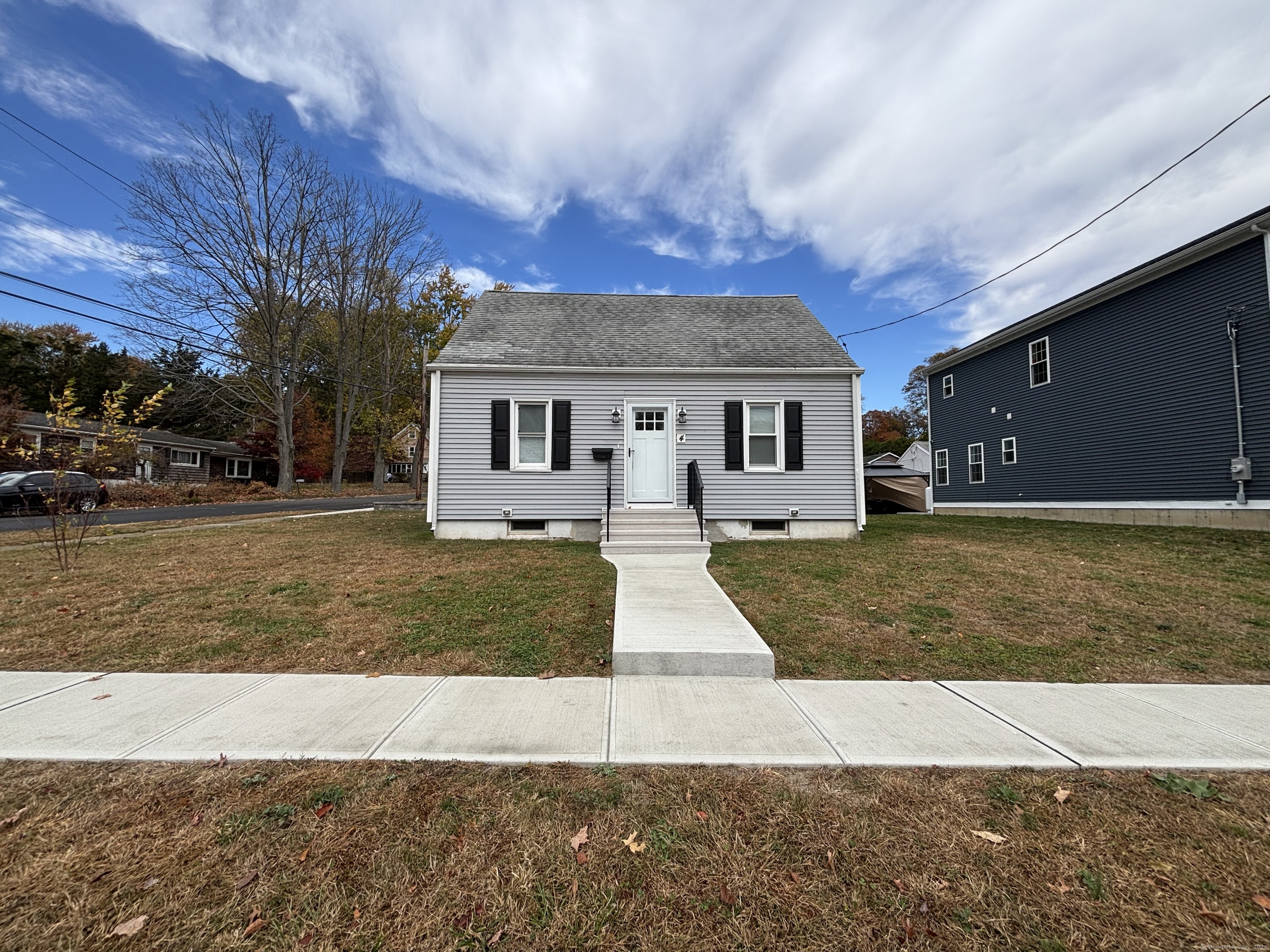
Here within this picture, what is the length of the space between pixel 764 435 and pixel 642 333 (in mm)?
3442

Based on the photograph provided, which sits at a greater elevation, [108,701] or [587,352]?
[587,352]

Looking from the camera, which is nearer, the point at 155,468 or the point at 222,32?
the point at 222,32

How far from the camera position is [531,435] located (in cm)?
1007

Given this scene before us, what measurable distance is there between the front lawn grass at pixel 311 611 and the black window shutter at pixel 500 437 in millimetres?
2042

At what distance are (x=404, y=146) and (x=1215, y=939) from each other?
51.9ft

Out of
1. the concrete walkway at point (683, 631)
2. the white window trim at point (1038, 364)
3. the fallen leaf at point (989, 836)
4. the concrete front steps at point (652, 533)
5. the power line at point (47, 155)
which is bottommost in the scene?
the fallen leaf at point (989, 836)

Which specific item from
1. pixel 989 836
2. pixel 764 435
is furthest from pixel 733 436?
pixel 989 836

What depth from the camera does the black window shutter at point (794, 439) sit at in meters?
10.1

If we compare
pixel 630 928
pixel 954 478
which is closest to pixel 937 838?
pixel 630 928

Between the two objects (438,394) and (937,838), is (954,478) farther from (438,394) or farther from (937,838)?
(937,838)

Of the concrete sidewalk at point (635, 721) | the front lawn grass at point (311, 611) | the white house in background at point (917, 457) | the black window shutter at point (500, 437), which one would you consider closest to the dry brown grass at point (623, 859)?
the concrete sidewalk at point (635, 721)

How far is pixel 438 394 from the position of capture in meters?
9.91

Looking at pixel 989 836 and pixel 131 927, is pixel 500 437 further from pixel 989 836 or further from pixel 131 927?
pixel 989 836

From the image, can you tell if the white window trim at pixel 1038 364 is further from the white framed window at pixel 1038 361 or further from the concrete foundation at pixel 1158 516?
the concrete foundation at pixel 1158 516
